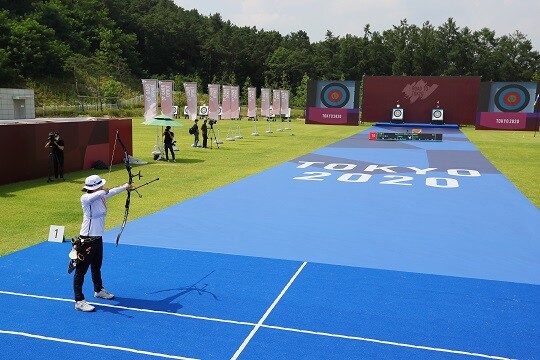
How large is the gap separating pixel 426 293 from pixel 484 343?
1870mm

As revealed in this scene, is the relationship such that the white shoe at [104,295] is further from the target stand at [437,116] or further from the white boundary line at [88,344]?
the target stand at [437,116]

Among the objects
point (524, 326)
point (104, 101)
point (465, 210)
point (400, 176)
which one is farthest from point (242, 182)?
point (104, 101)

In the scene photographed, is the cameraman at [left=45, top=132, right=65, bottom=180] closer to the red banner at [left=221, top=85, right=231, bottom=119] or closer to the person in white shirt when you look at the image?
the person in white shirt

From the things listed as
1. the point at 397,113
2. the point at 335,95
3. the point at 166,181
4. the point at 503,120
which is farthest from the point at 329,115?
the point at 166,181

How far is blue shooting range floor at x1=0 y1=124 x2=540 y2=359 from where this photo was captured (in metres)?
7.18

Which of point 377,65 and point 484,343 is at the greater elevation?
point 377,65

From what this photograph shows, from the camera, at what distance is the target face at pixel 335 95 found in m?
61.2

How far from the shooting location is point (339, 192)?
1817 centimetres

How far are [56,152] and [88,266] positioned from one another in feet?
42.3

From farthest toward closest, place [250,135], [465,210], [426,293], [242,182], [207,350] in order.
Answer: [250,135] → [242,182] → [465,210] → [426,293] → [207,350]

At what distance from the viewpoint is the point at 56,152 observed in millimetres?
19844

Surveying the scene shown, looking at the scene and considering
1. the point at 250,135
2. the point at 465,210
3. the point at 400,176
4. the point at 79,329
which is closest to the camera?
the point at 79,329

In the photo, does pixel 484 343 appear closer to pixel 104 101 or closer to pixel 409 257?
pixel 409 257

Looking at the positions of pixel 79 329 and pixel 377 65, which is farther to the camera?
pixel 377 65
